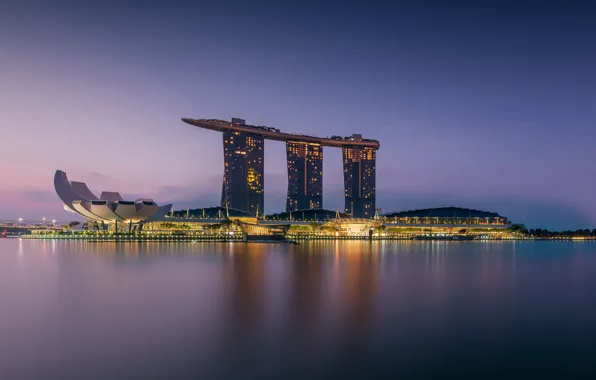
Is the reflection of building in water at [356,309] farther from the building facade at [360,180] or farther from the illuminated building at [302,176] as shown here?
the building facade at [360,180]

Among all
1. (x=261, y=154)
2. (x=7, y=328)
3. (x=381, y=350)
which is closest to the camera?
(x=381, y=350)

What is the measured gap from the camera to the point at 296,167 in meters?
158

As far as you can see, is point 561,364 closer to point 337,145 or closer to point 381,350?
point 381,350

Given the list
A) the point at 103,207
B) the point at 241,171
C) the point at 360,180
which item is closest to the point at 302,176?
the point at 360,180

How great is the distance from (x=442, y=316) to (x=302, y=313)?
179 inches

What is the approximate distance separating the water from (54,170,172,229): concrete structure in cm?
5740

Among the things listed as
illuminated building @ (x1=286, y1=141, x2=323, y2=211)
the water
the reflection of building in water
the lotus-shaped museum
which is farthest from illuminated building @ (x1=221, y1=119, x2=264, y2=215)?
the water

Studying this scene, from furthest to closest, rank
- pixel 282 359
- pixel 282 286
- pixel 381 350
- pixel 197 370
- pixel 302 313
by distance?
pixel 282 286 < pixel 302 313 < pixel 381 350 < pixel 282 359 < pixel 197 370

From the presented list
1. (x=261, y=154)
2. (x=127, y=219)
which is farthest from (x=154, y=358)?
(x=261, y=154)

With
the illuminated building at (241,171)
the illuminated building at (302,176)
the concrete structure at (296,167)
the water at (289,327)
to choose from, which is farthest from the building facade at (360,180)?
the water at (289,327)

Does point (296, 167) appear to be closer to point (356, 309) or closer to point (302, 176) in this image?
point (302, 176)

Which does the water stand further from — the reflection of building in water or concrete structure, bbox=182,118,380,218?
concrete structure, bbox=182,118,380,218

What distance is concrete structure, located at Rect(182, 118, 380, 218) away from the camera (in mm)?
140250

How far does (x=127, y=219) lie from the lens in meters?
83.2
